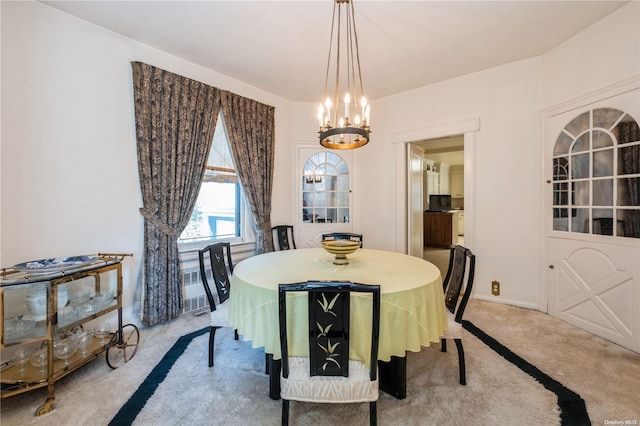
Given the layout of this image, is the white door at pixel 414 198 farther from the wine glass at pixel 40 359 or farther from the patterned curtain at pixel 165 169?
the wine glass at pixel 40 359

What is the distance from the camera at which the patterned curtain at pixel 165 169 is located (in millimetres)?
2559

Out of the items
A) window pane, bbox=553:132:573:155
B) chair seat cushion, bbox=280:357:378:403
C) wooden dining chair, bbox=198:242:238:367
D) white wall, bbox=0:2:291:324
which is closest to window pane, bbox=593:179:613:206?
window pane, bbox=553:132:573:155

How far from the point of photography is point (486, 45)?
8.92ft

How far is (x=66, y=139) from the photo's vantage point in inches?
87.0

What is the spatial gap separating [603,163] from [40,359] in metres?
4.69

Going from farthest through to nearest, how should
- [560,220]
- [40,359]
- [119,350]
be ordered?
[560,220], [119,350], [40,359]

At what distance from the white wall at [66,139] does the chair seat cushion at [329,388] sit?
7.01 feet

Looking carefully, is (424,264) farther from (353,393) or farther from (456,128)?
(456,128)

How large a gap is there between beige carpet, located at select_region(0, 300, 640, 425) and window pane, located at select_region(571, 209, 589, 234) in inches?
39.3

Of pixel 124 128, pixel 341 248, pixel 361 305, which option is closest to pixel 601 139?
pixel 341 248

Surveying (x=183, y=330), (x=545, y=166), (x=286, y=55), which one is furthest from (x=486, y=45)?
(x=183, y=330)

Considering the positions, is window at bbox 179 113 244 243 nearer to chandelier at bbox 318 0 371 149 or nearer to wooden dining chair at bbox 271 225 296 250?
wooden dining chair at bbox 271 225 296 250

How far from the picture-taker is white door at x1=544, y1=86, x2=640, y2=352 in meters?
2.21

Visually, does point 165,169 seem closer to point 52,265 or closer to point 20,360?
point 52,265
